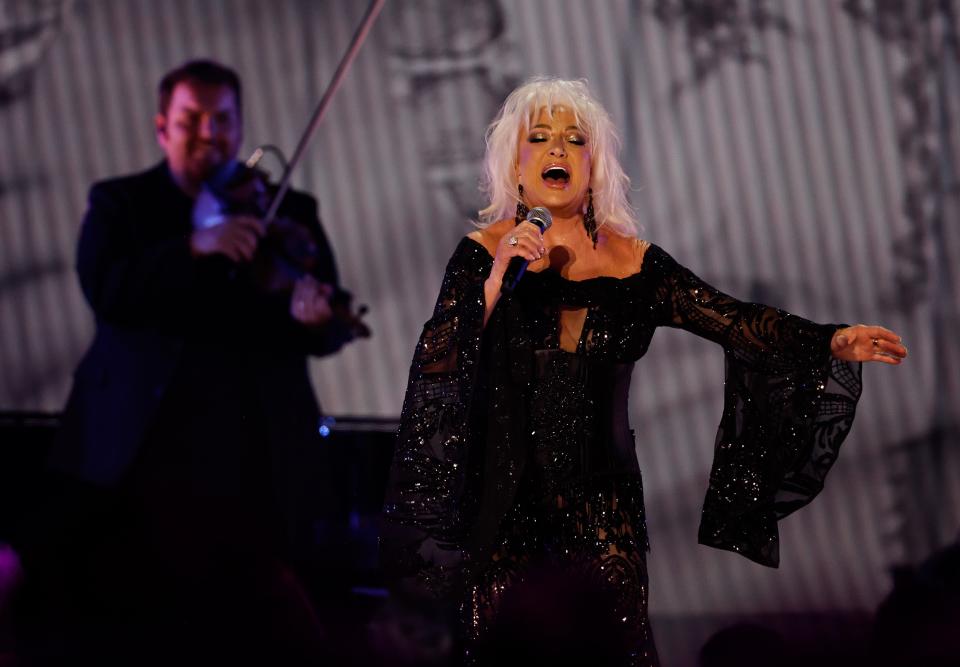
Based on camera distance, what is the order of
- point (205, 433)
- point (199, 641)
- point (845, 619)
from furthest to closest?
point (845, 619) → point (205, 433) → point (199, 641)

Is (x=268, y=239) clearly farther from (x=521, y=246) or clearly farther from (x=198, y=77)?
(x=521, y=246)

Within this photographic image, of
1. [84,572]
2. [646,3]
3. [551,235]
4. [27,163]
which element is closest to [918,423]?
[646,3]

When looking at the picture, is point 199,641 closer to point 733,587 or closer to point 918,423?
point 733,587

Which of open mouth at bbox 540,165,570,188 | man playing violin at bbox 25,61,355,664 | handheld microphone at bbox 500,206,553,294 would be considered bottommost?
man playing violin at bbox 25,61,355,664

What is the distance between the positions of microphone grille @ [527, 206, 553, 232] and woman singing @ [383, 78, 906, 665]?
7cm

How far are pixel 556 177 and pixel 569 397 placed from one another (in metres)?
0.50

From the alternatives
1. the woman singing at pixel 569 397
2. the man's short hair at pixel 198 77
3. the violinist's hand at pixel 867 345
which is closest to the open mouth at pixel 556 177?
the woman singing at pixel 569 397

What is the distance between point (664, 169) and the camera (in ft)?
16.4

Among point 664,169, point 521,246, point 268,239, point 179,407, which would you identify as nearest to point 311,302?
point 268,239

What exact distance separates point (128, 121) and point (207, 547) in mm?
1984

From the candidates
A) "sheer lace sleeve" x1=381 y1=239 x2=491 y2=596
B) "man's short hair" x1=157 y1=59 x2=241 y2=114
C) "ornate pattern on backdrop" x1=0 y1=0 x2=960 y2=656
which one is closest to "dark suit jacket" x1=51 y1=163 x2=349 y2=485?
"man's short hair" x1=157 y1=59 x2=241 y2=114

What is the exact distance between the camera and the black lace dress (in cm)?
242

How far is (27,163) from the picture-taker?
5.03 meters

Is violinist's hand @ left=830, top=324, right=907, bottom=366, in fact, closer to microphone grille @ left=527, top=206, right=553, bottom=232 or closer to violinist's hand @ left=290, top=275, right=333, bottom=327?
microphone grille @ left=527, top=206, right=553, bottom=232
